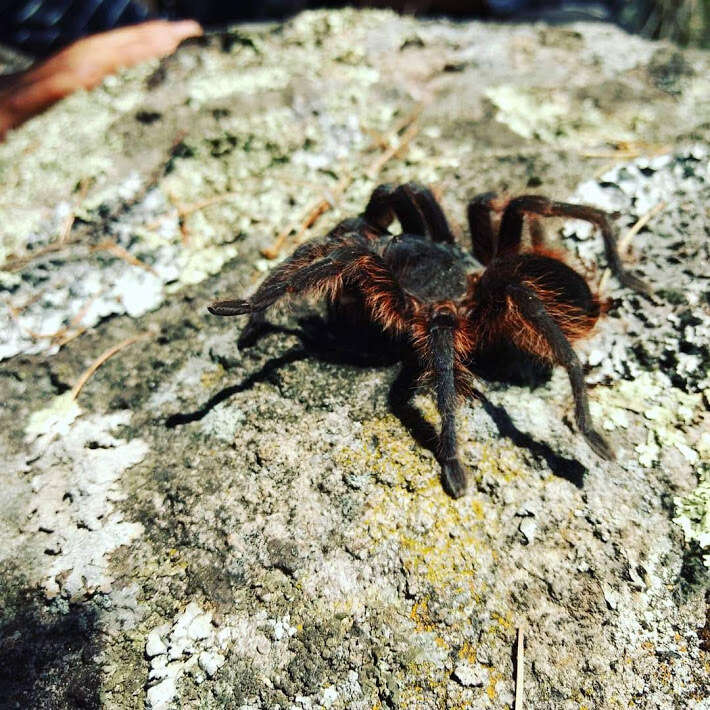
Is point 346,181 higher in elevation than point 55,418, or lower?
higher

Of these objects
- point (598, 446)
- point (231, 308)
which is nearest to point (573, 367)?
point (598, 446)

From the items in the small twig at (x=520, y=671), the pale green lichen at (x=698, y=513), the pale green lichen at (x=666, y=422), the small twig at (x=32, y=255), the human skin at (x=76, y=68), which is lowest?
the small twig at (x=520, y=671)

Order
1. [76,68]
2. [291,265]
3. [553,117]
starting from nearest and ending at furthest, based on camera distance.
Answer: [291,265]
[553,117]
[76,68]

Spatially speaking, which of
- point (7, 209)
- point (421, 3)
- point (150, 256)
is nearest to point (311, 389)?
point (150, 256)

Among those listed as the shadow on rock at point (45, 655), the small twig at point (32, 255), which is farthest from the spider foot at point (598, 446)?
the small twig at point (32, 255)

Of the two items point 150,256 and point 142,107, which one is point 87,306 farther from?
point 142,107

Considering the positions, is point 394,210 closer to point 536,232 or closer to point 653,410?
point 536,232

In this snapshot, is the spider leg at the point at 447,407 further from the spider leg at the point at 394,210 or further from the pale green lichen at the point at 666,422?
the spider leg at the point at 394,210
